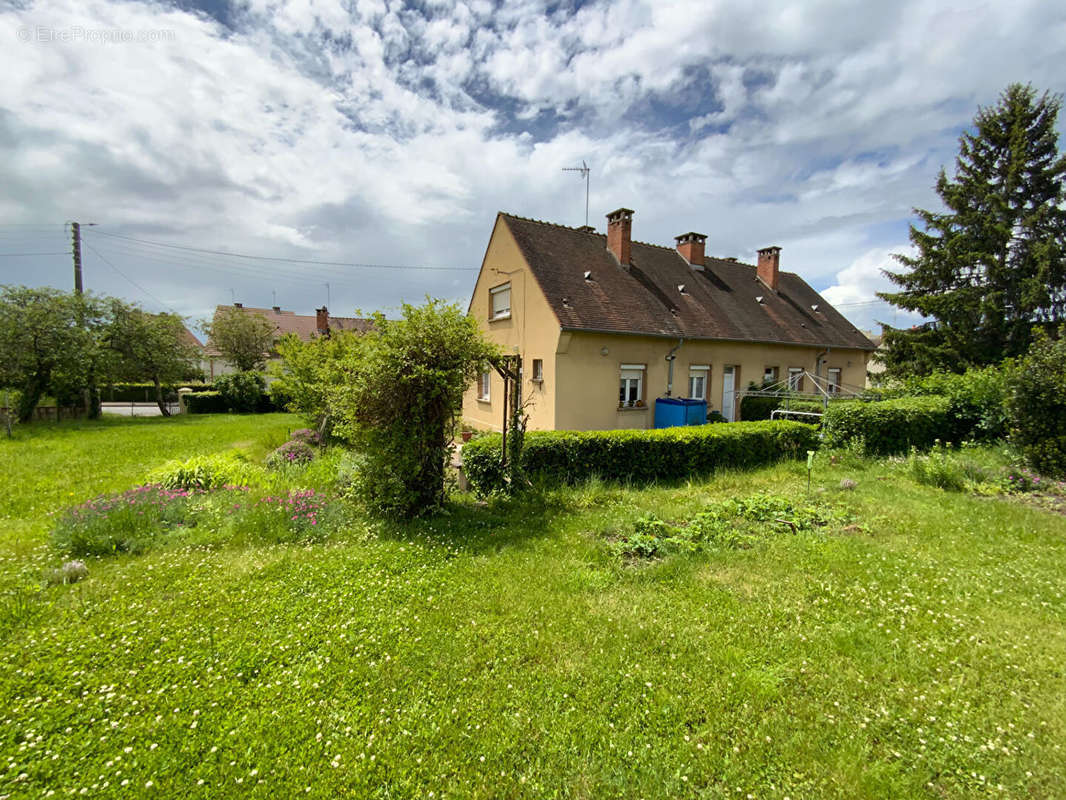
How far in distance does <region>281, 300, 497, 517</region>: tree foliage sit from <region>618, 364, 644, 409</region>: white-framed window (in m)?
7.31

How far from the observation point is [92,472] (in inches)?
323

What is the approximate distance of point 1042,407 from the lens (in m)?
7.71

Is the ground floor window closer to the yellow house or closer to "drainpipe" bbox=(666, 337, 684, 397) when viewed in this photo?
the yellow house

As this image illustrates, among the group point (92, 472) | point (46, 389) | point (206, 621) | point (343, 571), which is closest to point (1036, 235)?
point (343, 571)

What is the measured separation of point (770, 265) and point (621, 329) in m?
11.6

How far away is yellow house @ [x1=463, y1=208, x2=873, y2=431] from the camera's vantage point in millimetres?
12031

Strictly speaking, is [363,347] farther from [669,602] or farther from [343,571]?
[669,602]

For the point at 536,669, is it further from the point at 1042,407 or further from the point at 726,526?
the point at 1042,407

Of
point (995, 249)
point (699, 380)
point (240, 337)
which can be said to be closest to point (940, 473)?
point (699, 380)

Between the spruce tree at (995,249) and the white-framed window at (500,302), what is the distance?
1719 centimetres

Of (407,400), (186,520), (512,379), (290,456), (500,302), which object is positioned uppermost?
(500,302)

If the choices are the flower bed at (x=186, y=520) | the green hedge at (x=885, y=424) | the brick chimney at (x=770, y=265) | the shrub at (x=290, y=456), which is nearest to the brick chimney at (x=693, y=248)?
the brick chimney at (x=770, y=265)

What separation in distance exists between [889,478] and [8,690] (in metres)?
11.3

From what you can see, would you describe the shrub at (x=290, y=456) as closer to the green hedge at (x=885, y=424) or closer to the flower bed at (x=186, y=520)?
the flower bed at (x=186, y=520)
